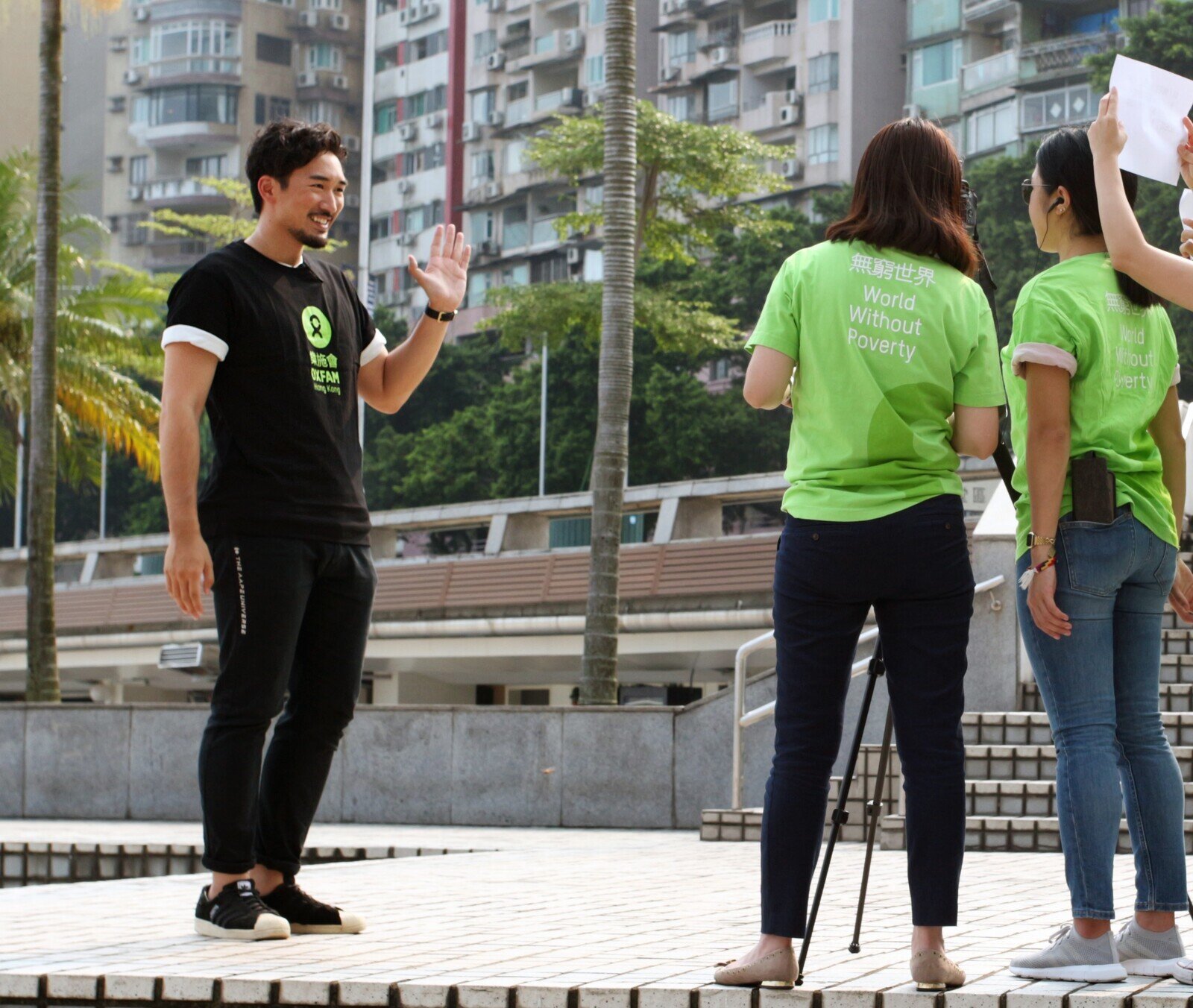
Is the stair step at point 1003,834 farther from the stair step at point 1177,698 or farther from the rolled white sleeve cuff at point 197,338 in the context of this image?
the rolled white sleeve cuff at point 197,338

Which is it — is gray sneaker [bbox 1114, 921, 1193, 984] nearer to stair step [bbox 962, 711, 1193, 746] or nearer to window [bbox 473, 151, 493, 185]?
stair step [bbox 962, 711, 1193, 746]


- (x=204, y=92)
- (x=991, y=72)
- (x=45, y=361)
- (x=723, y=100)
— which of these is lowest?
(x=45, y=361)

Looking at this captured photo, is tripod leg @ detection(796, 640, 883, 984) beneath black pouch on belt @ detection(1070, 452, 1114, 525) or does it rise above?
beneath

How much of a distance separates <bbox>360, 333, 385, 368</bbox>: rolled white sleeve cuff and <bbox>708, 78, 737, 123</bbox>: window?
62.3m

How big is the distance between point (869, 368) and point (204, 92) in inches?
3254

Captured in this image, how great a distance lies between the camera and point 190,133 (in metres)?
82.2

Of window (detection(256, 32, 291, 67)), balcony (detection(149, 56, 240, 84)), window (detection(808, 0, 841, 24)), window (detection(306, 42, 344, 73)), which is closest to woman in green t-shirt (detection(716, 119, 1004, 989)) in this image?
window (detection(808, 0, 841, 24))

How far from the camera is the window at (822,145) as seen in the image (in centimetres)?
6119

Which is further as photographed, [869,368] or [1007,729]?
[1007,729]

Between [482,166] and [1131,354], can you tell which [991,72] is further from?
[1131,354]

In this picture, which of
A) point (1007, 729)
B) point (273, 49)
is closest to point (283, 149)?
point (1007, 729)

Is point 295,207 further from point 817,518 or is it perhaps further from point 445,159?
point 445,159

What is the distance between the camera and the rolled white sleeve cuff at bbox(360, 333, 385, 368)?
17.1 feet

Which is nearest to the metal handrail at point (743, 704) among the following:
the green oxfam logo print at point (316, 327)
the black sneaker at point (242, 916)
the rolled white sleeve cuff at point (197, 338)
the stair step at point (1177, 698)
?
the stair step at point (1177, 698)
